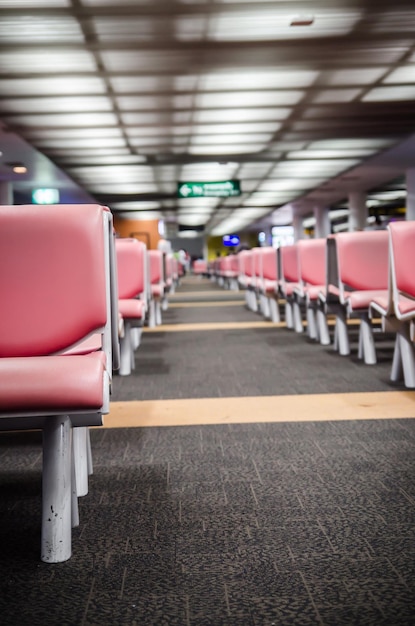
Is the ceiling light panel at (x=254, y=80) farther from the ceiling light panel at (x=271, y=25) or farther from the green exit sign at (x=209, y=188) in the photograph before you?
the green exit sign at (x=209, y=188)

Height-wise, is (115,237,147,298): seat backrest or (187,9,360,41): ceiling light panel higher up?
(187,9,360,41): ceiling light panel

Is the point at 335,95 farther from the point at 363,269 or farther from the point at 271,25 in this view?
the point at 363,269

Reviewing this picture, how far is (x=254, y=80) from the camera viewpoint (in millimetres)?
10484

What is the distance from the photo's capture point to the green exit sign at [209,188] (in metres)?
21.3

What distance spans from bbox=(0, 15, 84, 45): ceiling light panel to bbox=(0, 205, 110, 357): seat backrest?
6.23 meters

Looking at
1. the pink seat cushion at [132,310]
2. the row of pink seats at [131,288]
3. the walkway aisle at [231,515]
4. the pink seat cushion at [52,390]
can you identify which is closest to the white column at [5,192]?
the row of pink seats at [131,288]

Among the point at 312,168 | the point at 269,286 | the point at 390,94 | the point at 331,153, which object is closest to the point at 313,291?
the point at 269,286

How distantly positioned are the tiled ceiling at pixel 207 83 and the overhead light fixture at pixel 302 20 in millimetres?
12

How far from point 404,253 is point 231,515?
Result: 7.32 ft

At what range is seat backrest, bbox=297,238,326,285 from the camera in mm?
6863

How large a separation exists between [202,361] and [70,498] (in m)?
3.82

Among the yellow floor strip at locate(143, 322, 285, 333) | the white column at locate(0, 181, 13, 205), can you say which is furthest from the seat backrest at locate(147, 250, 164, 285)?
the white column at locate(0, 181, 13, 205)

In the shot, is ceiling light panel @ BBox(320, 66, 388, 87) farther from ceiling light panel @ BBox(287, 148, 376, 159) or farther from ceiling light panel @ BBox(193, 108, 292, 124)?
ceiling light panel @ BBox(287, 148, 376, 159)

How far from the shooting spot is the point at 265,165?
19156 mm
